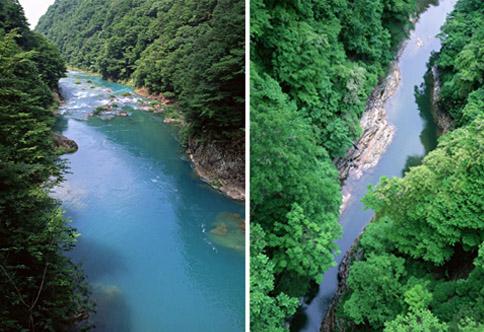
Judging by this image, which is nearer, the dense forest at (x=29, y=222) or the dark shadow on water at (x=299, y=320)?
the dense forest at (x=29, y=222)

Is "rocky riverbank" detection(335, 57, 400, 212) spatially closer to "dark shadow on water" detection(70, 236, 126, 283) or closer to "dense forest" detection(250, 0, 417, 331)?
"dense forest" detection(250, 0, 417, 331)

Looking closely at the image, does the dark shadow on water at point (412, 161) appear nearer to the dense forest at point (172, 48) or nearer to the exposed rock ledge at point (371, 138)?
the exposed rock ledge at point (371, 138)

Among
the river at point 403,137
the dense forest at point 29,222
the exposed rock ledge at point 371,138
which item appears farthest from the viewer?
the exposed rock ledge at point 371,138

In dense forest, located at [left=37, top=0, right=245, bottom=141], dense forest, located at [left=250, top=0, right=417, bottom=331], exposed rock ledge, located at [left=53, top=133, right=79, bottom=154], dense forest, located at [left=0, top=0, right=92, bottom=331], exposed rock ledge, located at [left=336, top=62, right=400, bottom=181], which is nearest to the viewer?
dense forest, located at [left=250, top=0, right=417, bottom=331]

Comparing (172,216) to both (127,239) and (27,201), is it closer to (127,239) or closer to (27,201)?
(127,239)

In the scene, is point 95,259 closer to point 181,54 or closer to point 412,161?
point 412,161

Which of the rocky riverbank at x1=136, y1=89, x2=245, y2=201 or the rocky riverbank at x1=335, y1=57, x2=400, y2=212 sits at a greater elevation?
the rocky riverbank at x1=335, y1=57, x2=400, y2=212

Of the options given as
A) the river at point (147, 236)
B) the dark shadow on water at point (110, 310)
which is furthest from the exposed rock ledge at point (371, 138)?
the dark shadow on water at point (110, 310)

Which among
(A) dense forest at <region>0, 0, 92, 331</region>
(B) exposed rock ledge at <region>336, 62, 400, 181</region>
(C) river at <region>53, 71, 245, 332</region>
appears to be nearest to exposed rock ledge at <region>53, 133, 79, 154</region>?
(C) river at <region>53, 71, 245, 332</region>
